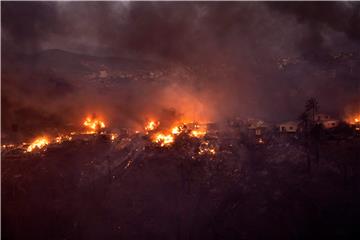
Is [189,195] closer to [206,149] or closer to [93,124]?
[206,149]

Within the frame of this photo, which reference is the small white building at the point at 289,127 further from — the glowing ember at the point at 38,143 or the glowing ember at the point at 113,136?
the glowing ember at the point at 38,143

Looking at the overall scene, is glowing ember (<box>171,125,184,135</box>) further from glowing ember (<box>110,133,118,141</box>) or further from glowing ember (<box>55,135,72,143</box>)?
glowing ember (<box>55,135,72,143</box>)

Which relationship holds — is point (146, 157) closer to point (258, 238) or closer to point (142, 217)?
point (142, 217)

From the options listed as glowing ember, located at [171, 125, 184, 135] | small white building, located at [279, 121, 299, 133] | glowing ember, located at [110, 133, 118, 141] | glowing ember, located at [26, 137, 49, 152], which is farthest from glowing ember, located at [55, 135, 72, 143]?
small white building, located at [279, 121, 299, 133]

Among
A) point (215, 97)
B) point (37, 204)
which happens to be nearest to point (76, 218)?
point (37, 204)

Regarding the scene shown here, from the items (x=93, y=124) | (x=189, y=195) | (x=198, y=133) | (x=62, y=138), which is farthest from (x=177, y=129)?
(x=189, y=195)
